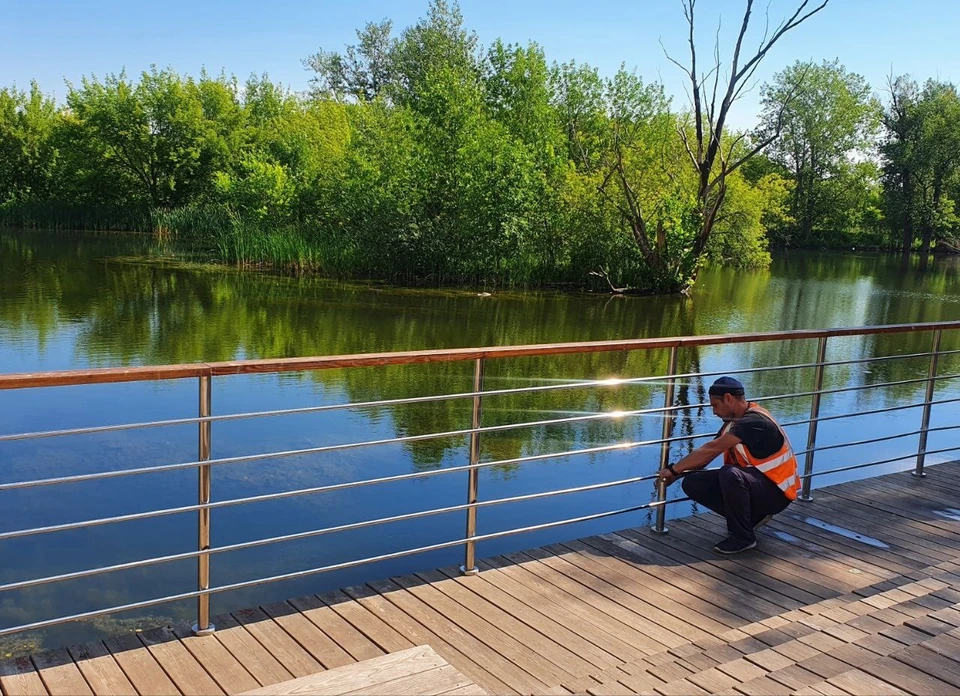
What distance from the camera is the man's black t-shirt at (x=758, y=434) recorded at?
377cm

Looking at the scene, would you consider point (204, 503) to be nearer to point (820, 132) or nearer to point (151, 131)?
point (151, 131)

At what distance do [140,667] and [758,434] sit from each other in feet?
8.68

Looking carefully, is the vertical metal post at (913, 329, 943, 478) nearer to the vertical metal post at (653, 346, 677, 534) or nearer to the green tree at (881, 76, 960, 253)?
the vertical metal post at (653, 346, 677, 534)

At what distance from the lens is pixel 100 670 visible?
99.7 inches

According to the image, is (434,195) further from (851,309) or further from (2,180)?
(2,180)

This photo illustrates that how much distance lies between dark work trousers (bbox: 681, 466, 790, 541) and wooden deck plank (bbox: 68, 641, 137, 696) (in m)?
2.47

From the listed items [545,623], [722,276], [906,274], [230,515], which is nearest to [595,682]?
[545,623]

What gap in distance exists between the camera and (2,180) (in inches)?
1634

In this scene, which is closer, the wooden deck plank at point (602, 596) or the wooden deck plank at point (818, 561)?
the wooden deck plank at point (602, 596)

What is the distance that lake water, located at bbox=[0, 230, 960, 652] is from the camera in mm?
5332

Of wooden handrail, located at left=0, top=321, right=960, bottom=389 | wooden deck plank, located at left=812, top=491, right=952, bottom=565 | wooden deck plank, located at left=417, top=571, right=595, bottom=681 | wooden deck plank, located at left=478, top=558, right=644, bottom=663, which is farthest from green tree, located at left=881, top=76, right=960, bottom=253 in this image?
wooden deck plank, located at left=417, top=571, right=595, bottom=681

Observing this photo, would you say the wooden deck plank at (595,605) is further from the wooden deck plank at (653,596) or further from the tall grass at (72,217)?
the tall grass at (72,217)

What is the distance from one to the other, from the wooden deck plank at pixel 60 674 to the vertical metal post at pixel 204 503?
40cm

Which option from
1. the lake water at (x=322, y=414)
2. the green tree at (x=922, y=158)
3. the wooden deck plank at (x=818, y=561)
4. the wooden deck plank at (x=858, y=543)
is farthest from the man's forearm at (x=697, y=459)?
the green tree at (x=922, y=158)
